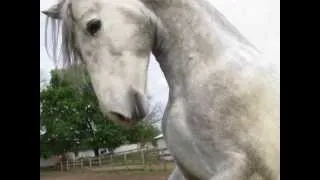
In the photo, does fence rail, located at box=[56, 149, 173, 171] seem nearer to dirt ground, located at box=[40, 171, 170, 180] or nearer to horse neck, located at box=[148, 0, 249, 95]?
dirt ground, located at box=[40, 171, 170, 180]

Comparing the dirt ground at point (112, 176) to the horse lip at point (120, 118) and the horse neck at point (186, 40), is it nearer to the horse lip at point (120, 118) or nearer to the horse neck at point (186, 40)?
the horse lip at point (120, 118)

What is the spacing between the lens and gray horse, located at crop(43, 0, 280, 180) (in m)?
2.00

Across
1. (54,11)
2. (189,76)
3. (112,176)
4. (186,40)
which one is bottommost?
(112,176)

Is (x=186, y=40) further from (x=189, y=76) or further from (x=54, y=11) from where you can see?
(x=54, y=11)

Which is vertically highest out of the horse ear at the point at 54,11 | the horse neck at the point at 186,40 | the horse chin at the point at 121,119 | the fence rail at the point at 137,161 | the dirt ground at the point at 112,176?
the horse ear at the point at 54,11

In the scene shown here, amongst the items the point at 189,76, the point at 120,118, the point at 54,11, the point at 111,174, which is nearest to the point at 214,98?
the point at 189,76

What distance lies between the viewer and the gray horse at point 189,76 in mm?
2002

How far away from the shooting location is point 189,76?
6.73ft

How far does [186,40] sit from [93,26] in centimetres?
32

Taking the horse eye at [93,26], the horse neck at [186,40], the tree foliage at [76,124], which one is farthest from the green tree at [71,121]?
the horse neck at [186,40]

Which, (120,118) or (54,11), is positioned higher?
(54,11)

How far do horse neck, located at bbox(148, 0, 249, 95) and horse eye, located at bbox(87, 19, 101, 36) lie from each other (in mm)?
199
